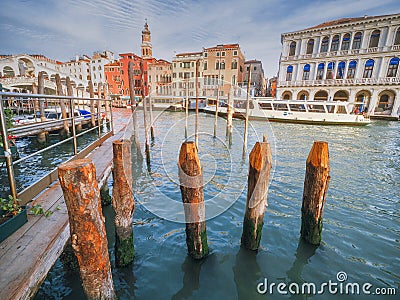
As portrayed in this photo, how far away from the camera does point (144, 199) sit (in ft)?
16.7

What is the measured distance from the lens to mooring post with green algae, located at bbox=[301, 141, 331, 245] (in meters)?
2.93

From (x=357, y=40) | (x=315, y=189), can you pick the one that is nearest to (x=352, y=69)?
(x=357, y=40)

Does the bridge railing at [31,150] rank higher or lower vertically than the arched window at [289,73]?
lower

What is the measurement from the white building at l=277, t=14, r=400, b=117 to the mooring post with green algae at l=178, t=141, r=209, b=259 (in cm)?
3133

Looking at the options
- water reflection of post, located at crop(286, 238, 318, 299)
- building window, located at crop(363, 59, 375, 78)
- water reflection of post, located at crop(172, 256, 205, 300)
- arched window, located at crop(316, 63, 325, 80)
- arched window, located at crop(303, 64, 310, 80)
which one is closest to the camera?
water reflection of post, located at crop(172, 256, 205, 300)

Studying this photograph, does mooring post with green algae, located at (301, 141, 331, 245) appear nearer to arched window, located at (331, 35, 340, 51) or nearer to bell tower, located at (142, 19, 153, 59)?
arched window, located at (331, 35, 340, 51)

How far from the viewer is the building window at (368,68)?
2547 centimetres

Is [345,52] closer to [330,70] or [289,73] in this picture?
[330,70]

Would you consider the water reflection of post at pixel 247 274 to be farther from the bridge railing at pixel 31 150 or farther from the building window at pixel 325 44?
the building window at pixel 325 44

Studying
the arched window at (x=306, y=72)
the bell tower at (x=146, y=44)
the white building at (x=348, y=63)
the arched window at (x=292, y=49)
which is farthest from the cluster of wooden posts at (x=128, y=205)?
the bell tower at (x=146, y=44)

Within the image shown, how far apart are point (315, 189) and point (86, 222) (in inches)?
118

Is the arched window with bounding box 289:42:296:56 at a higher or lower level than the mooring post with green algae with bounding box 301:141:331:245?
higher

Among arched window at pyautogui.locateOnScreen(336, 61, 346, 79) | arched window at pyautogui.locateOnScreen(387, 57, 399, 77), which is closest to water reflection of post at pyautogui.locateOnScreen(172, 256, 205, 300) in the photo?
arched window at pyautogui.locateOnScreen(336, 61, 346, 79)

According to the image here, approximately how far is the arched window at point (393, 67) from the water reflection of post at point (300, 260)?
3186 cm
